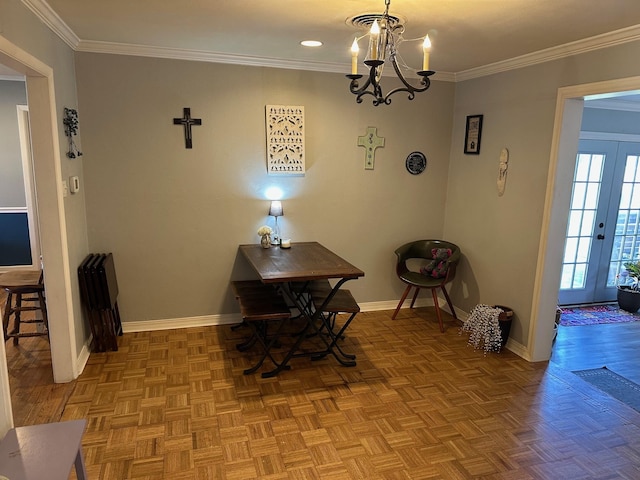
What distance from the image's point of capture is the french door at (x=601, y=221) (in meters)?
4.84

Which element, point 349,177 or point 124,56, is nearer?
point 124,56

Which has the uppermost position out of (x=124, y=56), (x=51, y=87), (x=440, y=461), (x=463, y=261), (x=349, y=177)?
(x=124, y=56)

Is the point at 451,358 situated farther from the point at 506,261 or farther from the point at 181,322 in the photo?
the point at 181,322

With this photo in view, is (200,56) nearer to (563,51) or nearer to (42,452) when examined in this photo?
(563,51)

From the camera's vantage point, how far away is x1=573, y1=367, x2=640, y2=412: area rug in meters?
3.05

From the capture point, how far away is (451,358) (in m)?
3.57

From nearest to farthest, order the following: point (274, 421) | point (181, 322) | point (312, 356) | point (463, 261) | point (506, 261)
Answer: point (274, 421)
point (312, 356)
point (506, 261)
point (181, 322)
point (463, 261)

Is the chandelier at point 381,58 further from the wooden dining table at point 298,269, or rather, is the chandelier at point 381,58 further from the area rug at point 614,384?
the area rug at point 614,384

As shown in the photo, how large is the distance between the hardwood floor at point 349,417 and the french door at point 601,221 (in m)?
1.65

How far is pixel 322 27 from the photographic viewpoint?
111 inches

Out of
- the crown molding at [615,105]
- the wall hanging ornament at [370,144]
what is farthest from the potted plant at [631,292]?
the wall hanging ornament at [370,144]

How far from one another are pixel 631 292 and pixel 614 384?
216cm

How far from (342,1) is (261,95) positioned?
5.55 feet

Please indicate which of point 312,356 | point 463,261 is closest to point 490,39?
point 463,261
